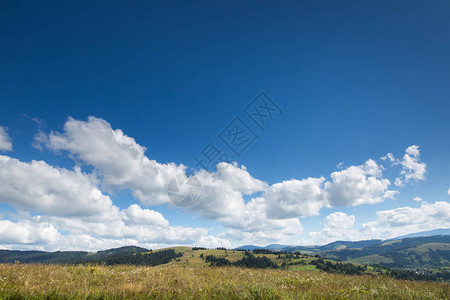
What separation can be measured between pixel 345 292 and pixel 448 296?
4333 millimetres

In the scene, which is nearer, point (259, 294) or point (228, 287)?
point (259, 294)

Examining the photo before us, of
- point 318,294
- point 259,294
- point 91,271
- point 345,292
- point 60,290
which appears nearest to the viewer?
point 60,290

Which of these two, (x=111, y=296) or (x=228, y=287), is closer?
(x=111, y=296)

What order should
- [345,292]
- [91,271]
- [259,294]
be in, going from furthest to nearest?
[91,271] < [345,292] < [259,294]

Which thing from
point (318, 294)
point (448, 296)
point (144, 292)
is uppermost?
point (144, 292)

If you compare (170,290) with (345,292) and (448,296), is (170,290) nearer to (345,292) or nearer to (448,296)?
(345,292)

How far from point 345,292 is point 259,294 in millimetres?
3889

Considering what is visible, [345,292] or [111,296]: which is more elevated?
[111,296]

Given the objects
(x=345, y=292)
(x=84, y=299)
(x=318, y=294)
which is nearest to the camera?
(x=84, y=299)

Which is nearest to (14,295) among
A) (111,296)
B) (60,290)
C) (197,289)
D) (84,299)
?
(60,290)

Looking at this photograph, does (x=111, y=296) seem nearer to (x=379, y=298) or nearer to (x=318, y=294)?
(x=318, y=294)

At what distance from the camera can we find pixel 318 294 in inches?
314

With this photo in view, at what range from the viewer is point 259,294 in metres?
7.48

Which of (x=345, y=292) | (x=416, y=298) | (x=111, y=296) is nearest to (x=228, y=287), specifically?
(x=111, y=296)
